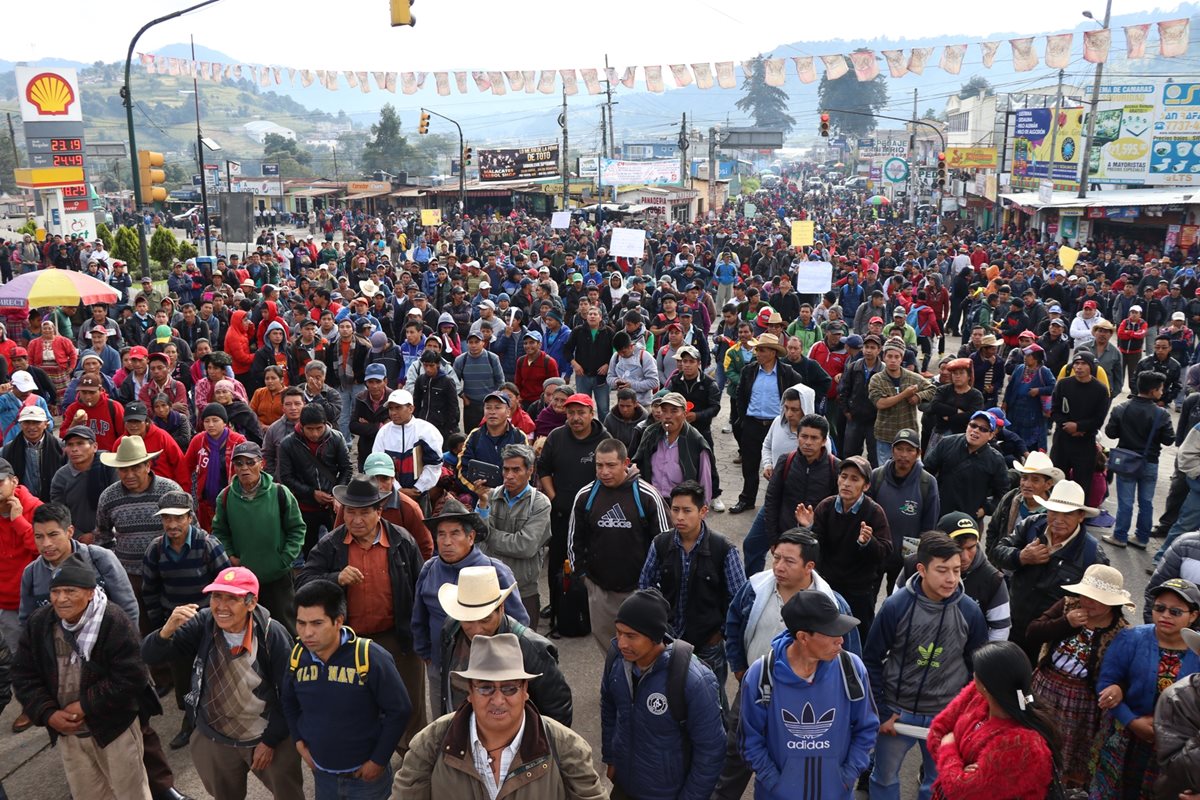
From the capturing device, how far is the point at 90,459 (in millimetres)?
6375

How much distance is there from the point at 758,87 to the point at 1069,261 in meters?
165

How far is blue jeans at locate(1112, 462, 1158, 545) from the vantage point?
8234 mm

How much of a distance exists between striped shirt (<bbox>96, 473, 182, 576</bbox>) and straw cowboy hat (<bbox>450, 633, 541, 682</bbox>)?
11.0ft

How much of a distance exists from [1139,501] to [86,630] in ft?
27.1

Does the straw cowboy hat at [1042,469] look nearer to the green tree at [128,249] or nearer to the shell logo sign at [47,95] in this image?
the green tree at [128,249]

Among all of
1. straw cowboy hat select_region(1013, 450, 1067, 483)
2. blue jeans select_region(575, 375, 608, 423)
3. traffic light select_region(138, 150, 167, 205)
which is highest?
traffic light select_region(138, 150, 167, 205)

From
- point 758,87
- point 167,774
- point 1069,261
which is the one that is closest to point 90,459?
point 167,774

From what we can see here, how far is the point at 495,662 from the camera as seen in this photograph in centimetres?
319

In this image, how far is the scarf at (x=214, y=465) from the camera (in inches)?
268

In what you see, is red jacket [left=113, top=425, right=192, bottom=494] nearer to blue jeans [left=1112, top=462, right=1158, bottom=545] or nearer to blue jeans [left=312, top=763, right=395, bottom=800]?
blue jeans [left=312, top=763, right=395, bottom=800]

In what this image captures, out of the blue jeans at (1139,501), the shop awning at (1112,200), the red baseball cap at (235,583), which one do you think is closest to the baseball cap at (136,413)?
the red baseball cap at (235,583)

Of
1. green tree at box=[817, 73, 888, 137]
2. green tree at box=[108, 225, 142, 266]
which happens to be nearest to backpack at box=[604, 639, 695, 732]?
green tree at box=[108, 225, 142, 266]

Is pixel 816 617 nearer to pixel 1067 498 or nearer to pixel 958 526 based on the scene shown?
pixel 958 526

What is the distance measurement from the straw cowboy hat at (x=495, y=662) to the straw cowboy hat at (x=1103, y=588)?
2601mm
